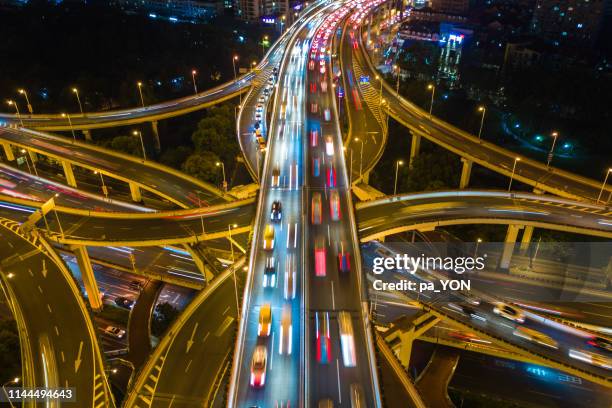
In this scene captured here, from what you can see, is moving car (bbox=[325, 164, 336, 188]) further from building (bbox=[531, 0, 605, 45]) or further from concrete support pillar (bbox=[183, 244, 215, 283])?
building (bbox=[531, 0, 605, 45])

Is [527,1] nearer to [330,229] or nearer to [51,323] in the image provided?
[330,229]

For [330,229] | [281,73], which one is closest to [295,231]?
[330,229]

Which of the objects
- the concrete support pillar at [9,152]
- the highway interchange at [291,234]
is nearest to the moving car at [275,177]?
the highway interchange at [291,234]

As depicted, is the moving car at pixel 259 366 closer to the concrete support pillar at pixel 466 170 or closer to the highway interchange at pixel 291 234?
the highway interchange at pixel 291 234

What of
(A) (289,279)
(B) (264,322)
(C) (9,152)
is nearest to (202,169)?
(C) (9,152)

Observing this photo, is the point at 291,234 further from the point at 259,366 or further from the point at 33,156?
the point at 33,156
